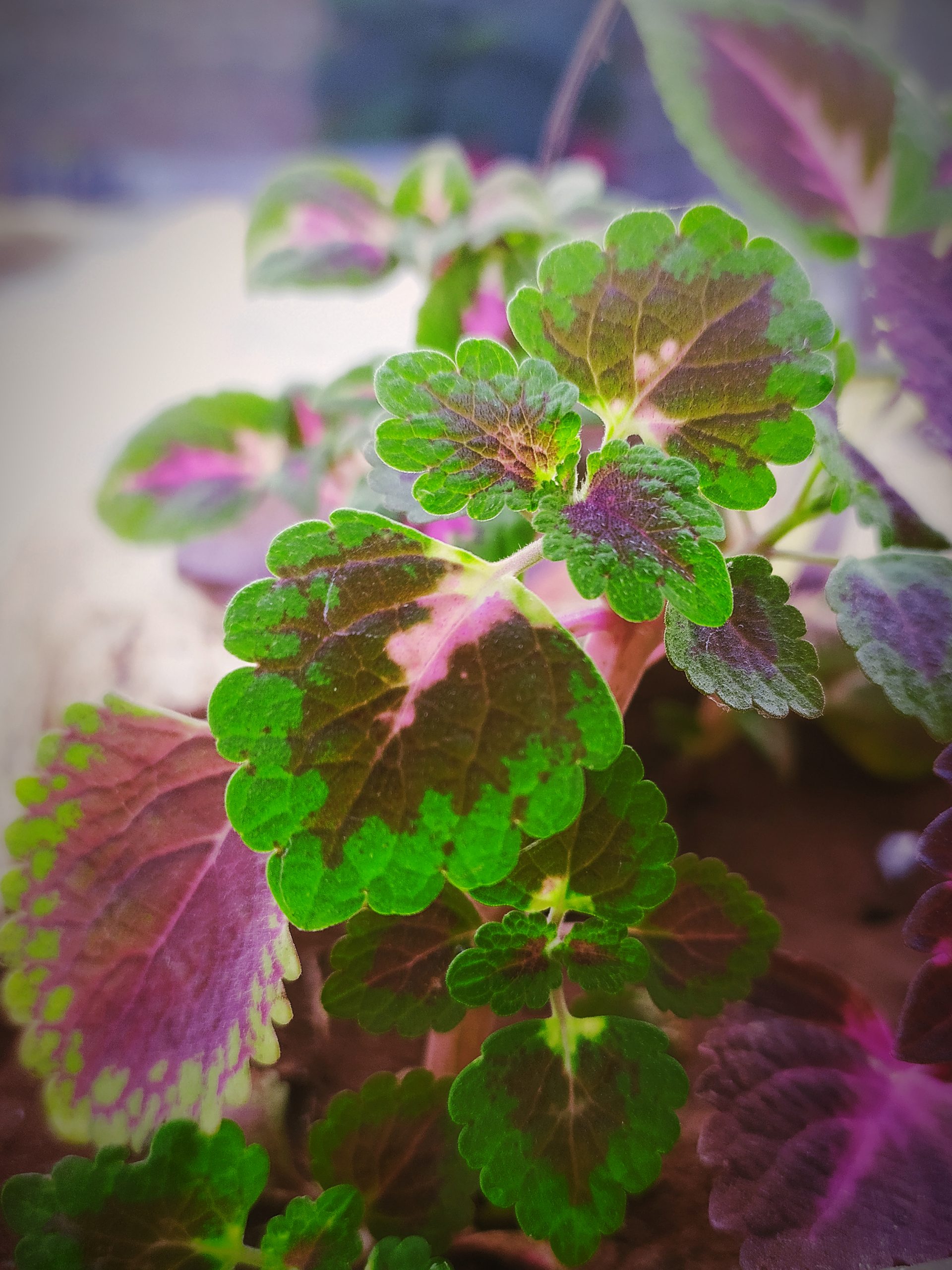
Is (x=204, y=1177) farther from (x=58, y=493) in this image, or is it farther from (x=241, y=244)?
(x=241, y=244)

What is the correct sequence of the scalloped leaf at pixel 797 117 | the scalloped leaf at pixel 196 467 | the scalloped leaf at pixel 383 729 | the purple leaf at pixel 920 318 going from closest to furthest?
the scalloped leaf at pixel 383 729 < the purple leaf at pixel 920 318 < the scalloped leaf at pixel 797 117 < the scalloped leaf at pixel 196 467

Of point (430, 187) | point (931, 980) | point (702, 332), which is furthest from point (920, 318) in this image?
point (430, 187)

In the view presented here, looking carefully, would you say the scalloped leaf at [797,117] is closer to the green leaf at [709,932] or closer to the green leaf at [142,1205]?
the green leaf at [709,932]

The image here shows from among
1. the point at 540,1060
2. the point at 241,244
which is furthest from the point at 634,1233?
the point at 241,244

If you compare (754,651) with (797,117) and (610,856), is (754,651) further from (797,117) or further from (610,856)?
(797,117)

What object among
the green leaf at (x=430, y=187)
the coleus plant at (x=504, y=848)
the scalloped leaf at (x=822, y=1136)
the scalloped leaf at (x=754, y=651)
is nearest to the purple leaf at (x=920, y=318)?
the coleus plant at (x=504, y=848)

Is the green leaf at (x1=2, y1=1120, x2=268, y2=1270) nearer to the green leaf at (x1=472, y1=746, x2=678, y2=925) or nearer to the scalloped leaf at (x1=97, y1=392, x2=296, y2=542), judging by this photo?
the green leaf at (x1=472, y1=746, x2=678, y2=925)
